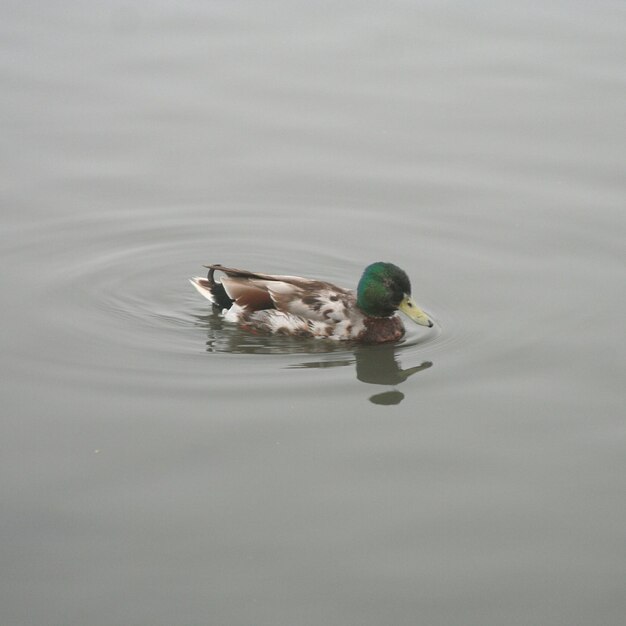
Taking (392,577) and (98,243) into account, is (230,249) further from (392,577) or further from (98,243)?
(392,577)

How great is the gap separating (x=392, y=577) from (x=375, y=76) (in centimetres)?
873

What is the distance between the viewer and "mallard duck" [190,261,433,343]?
9742 millimetres

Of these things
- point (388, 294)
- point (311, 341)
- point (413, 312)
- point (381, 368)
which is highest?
point (388, 294)

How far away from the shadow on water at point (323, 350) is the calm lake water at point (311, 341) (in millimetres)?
44

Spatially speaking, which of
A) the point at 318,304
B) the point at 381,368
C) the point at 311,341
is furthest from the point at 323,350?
the point at 381,368

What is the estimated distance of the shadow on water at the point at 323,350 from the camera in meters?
9.04

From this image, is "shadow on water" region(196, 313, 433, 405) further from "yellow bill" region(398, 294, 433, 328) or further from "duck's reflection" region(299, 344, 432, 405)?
"yellow bill" region(398, 294, 433, 328)

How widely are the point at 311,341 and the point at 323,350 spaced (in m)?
0.24

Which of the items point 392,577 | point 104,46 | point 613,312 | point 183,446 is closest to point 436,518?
point 392,577

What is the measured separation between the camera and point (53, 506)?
6852 mm

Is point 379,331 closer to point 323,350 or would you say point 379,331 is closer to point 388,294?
point 388,294

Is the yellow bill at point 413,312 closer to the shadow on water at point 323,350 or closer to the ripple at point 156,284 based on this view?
the ripple at point 156,284

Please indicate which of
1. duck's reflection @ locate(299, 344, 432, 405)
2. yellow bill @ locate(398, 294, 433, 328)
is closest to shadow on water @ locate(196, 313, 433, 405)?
duck's reflection @ locate(299, 344, 432, 405)

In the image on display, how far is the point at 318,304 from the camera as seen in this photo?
9914 mm
